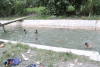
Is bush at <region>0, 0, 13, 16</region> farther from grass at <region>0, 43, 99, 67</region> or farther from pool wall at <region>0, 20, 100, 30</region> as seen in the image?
grass at <region>0, 43, 99, 67</region>

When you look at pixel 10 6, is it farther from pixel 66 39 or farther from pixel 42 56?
pixel 42 56

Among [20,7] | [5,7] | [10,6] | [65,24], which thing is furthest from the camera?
[10,6]

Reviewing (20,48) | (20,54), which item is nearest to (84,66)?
(20,54)

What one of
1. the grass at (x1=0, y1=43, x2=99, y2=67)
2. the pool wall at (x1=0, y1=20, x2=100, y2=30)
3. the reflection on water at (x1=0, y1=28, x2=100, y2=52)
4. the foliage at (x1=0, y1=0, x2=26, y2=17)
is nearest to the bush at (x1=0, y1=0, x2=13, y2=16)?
the foliage at (x1=0, y1=0, x2=26, y2=17)

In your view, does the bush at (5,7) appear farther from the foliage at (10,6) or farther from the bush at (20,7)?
the bush at (20,7)

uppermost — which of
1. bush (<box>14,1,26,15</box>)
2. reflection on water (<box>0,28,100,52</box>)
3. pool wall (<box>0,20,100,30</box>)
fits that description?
bush (<box>14,1,26,15</box>)

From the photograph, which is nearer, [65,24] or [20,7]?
[65,24]

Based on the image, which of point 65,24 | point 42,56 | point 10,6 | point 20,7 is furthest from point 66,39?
point 10,6

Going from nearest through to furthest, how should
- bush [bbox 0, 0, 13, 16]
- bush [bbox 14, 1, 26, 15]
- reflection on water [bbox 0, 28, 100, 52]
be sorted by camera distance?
1. reflection on water [bbox 0, 28, 100, 52]
2. bush [bbox 0, 0, 13, 16]
3. bush [bbox 14, 1, 26, 15]

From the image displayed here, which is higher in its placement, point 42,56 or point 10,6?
point 10,6

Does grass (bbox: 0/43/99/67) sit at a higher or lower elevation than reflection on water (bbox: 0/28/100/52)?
higher

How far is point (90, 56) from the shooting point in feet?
13.1

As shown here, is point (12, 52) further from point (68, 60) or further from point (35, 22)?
point (35, 22)

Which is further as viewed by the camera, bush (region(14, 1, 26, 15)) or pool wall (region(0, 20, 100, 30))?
bush (region(14, 1, 26, 15))
